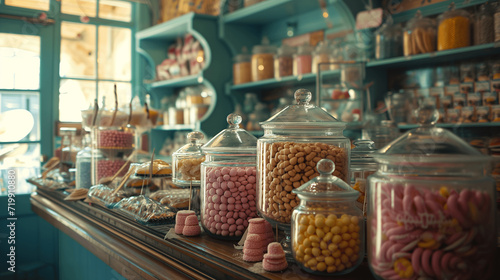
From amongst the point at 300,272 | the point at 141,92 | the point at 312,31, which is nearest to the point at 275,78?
the point at 312,31

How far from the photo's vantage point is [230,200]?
102 centimetres

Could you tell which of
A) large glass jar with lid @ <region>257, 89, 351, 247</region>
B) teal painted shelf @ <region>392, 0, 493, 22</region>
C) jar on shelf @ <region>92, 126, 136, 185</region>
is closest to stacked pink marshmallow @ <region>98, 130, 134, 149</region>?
jar on shelf @ <region>92, 126, 136, 185</region>

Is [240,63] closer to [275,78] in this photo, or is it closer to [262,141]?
[275,78]

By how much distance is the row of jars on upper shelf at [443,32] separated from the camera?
2162 mm

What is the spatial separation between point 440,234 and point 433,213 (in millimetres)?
29

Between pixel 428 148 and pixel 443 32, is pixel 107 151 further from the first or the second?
pixel 443 32

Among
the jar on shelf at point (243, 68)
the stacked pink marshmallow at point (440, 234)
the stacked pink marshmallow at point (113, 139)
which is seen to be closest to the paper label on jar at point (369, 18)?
the jar on shelf at point (243, 68)

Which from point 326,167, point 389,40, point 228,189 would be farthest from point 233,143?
point 389,40

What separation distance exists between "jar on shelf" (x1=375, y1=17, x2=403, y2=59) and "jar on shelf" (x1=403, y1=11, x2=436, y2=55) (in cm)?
11

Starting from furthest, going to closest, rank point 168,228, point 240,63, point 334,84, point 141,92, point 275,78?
point 141,92, point 240,63, point 275,78, point 334,84, point 168,228

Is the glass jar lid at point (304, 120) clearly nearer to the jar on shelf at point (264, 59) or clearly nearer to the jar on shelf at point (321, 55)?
the jar on shelf at point (321, 55)

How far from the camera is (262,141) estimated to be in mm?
948

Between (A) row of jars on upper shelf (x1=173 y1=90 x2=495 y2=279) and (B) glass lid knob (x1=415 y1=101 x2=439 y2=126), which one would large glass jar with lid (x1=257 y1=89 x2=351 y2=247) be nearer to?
(A) row of jars on upper shelf (x1=173 y1=90 x2=495 y2=279)

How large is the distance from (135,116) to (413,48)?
1.49 meters
